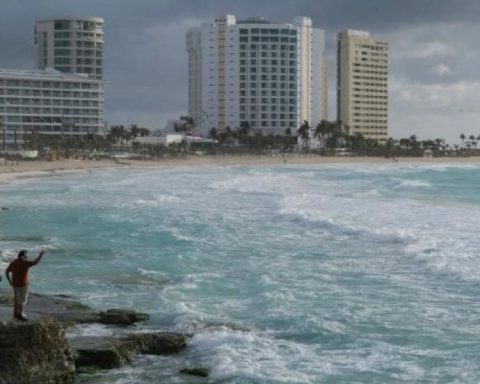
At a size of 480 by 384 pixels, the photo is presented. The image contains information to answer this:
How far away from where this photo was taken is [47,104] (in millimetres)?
142875

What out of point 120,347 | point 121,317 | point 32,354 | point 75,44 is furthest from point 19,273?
point 75,44

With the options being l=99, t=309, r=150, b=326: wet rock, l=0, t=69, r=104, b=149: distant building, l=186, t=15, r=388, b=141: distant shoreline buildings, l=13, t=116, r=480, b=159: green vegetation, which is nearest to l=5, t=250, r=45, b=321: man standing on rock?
l=99, t=309, r=150, b=326: wet rock

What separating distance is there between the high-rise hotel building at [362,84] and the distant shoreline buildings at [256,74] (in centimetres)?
572

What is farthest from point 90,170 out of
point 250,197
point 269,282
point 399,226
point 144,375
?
point 144,375

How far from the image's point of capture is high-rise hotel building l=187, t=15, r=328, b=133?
162 meters

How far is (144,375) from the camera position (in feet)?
38.5

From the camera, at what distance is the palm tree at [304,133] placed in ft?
491

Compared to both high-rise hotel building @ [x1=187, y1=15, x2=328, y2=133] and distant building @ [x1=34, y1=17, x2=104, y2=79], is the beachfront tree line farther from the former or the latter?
distant building @ [x1=34, y1=17, x2=104, y2=79]

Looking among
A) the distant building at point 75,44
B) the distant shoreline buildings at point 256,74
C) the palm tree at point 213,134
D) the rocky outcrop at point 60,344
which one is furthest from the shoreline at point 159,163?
the rocky outcrop at point 60,344

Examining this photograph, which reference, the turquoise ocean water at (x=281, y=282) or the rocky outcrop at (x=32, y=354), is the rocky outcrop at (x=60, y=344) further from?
the turquoise ocean water at (x=281, y=282)

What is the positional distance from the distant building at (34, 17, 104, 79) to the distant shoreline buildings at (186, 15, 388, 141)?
1969cm

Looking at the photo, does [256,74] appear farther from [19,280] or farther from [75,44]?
[19,280]

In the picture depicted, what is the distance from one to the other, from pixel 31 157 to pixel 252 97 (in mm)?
62414

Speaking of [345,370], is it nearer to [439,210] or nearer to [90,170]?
[439,210]
